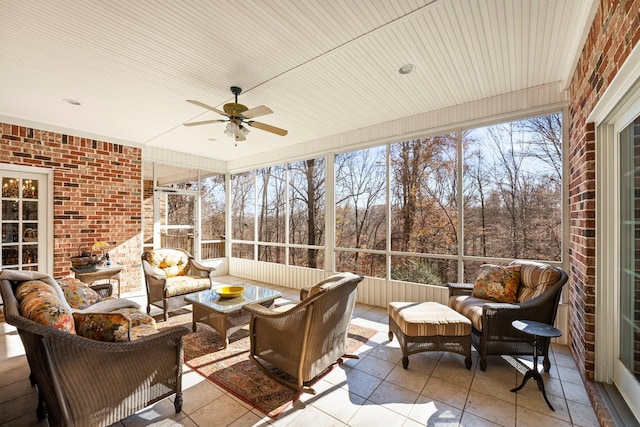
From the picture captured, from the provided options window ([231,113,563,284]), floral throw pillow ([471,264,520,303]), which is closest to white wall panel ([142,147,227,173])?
window ([231,113,563,284])

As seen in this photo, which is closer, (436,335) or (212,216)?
(436,335)

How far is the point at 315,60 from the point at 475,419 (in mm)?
3224

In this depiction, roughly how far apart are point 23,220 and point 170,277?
235 cm

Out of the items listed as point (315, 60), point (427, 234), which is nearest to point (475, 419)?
point (315, 60)

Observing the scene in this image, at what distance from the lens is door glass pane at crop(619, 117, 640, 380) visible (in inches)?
71.6

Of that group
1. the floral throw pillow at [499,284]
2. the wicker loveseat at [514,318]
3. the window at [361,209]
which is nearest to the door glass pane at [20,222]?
the window at [361,209]

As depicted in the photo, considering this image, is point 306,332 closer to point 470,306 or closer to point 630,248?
point 470,306

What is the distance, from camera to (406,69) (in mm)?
2836

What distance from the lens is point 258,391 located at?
2.23 metres

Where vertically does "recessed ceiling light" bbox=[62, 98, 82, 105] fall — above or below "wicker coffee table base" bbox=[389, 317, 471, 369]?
above

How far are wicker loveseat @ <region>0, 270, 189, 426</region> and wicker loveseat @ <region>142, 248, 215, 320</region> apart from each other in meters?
1.78

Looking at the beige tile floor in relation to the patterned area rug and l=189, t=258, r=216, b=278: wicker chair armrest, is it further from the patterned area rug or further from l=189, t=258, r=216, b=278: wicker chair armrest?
l=189, t=258, r=216, b=278: wicker chair armrest

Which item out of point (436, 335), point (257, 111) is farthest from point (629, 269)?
point (257, 111)

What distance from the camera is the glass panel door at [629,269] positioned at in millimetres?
1815
